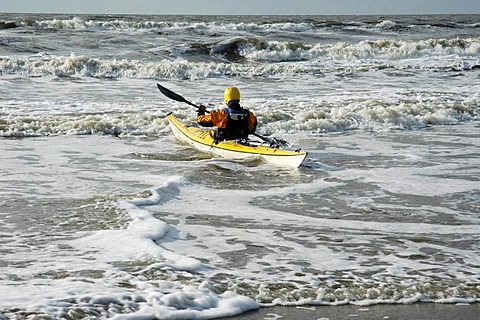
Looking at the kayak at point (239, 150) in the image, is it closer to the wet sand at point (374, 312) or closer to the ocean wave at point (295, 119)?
the ocean wave at point (295, 119)

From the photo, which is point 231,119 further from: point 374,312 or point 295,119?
point 374,312

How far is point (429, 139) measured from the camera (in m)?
11.0

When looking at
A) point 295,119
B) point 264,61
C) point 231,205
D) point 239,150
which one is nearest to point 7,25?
point 264,61

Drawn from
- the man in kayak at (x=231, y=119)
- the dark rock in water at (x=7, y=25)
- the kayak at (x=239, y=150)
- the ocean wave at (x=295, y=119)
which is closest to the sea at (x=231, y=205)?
the ocean wave at (x=295, y=119)

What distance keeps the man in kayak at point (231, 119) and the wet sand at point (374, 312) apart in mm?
5049

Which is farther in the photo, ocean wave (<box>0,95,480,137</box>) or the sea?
ocean wave (<box>0,95,480,137</box>)

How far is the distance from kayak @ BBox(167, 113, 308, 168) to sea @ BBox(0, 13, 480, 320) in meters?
0.16

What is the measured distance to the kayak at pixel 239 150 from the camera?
8.59m

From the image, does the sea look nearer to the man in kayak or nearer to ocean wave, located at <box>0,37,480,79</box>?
the man in kayak

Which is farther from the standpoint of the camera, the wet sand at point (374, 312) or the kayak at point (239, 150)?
the kayak at point (239, 150)

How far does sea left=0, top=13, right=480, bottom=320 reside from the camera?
4.43 metres

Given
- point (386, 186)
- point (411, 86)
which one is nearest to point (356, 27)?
point (411, 86)

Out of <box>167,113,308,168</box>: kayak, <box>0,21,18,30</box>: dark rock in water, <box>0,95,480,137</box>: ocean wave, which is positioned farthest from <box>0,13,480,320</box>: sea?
<box>0,21,18,30</box>: dark rock in water

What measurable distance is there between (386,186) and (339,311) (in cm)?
362
